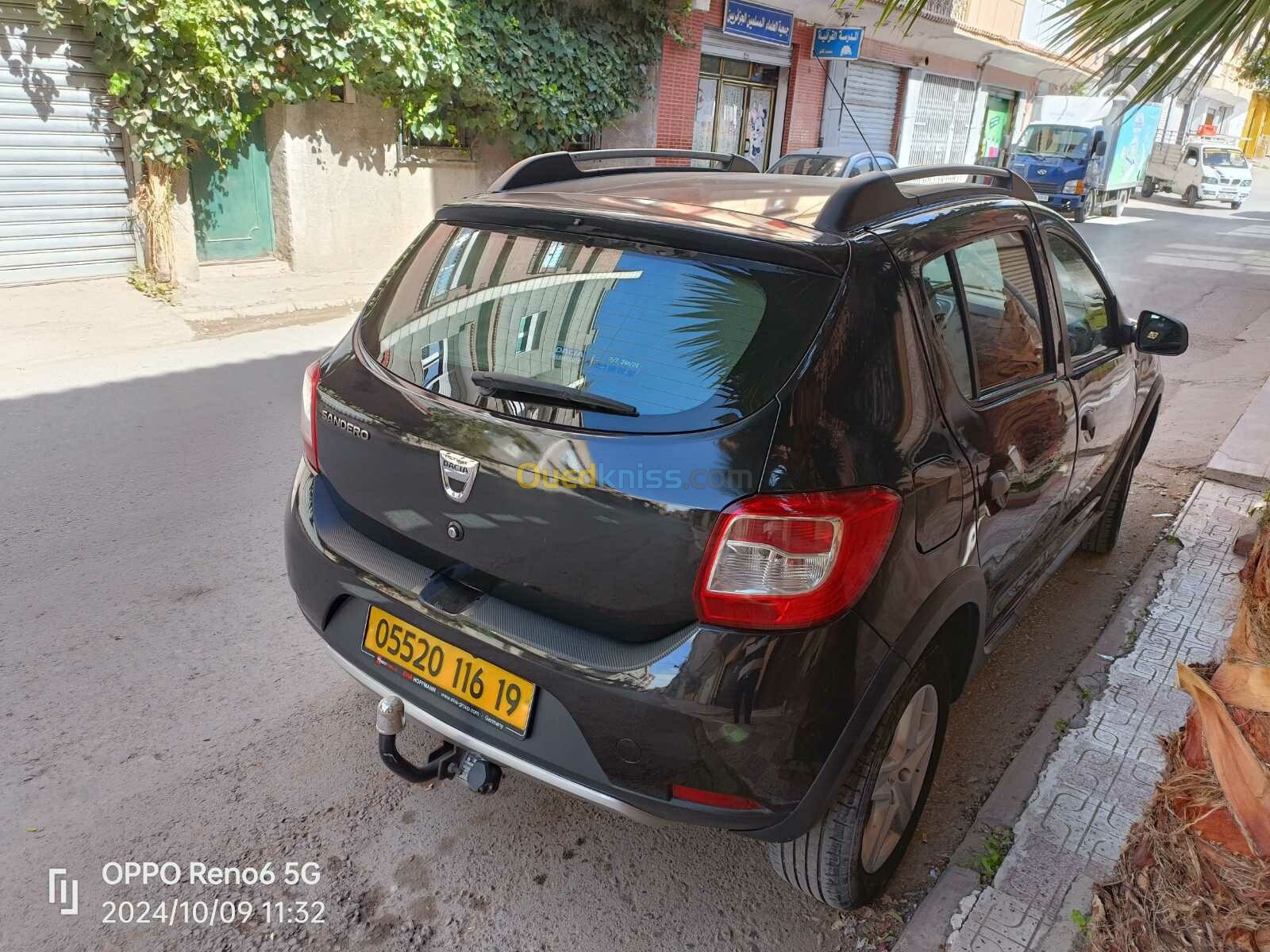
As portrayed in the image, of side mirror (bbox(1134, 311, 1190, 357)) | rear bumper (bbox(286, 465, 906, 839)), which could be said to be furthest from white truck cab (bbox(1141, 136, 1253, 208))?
rear bumper (bbox(286, 465, 906, 839))

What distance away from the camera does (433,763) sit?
2.51 m

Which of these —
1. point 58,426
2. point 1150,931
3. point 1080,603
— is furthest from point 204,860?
point 58,426

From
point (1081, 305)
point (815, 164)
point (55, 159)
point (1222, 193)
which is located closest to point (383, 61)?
point (55, 159)

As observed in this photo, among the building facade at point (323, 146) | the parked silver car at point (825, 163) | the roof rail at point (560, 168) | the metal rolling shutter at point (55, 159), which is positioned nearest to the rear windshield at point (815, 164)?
the parked silver car at point (825, 163)

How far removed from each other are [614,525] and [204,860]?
1.51 meters

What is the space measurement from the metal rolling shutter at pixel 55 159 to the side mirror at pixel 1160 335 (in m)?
8.82

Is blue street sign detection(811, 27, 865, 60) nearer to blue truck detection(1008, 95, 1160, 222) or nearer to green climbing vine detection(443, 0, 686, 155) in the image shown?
green climbing vine detection(443, 0, 686, 155)

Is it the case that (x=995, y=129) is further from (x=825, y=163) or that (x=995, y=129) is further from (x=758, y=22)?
(x=825, y=163)

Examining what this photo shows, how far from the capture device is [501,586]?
7.12 ft

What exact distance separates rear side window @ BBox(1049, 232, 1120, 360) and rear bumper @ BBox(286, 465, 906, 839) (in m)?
1.81

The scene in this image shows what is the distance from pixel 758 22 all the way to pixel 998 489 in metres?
15.9

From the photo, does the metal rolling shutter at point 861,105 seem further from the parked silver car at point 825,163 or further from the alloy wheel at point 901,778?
the alloy wheel at point 901,778

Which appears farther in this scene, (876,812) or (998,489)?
(998,489)

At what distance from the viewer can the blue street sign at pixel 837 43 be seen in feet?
58.1
